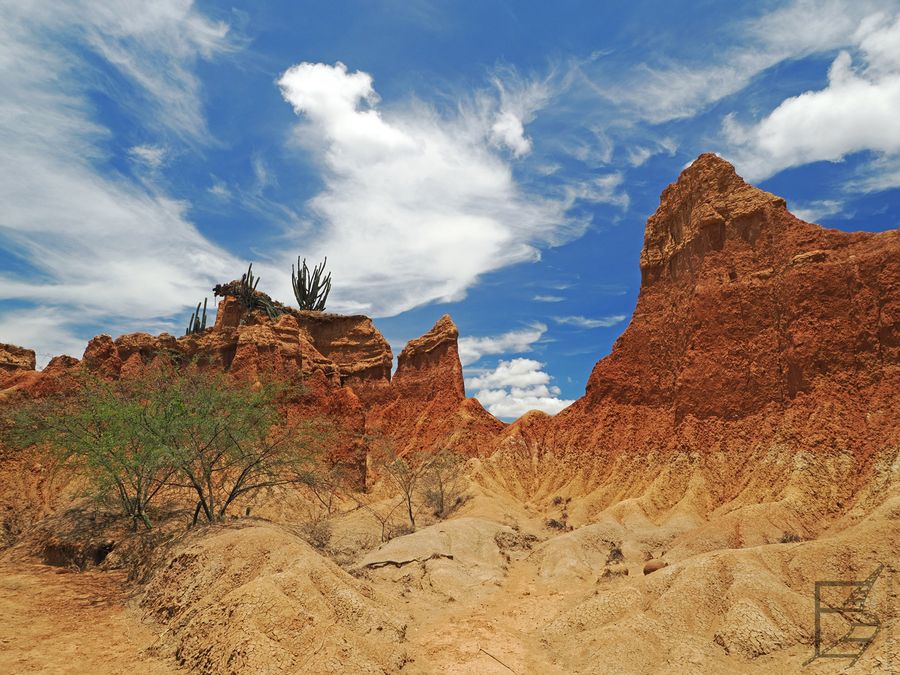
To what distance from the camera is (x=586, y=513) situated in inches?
1535

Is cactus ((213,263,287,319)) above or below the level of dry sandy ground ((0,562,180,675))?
above

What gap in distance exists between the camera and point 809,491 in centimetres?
2894

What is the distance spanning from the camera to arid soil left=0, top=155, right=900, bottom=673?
1363 centimetres

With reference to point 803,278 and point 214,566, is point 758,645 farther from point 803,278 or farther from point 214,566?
point 803,278

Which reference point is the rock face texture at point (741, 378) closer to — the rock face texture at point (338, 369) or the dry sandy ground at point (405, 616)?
the dry sandy ground at point (405, 616)

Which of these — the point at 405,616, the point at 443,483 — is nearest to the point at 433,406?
the point at 443,483

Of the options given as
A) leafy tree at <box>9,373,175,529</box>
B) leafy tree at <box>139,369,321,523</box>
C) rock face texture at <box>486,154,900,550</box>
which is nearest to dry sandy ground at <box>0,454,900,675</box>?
leafy tree at <box>139,369,321,523</box>

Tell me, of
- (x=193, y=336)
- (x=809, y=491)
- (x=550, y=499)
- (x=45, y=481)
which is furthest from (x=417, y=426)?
(x=809, y=491)

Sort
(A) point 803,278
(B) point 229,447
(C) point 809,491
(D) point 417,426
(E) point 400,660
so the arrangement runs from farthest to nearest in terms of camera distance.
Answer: (D) point 417,426 < (A) point 803,278 < (C) point 809,491 < (B) point 229,447 < (E) point 400,660

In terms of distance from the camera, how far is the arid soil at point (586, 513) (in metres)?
13.6

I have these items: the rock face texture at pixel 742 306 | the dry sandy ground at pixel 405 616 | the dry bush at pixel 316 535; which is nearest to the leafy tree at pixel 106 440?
the dry sandy ground at pixel 405 616

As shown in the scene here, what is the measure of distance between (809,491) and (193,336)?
48833mm

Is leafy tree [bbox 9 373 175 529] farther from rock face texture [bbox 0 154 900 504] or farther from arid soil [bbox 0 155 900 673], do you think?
rock face texture [bbox 0 154 900 504]

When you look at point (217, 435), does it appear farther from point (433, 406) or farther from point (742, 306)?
point (433, 406)
